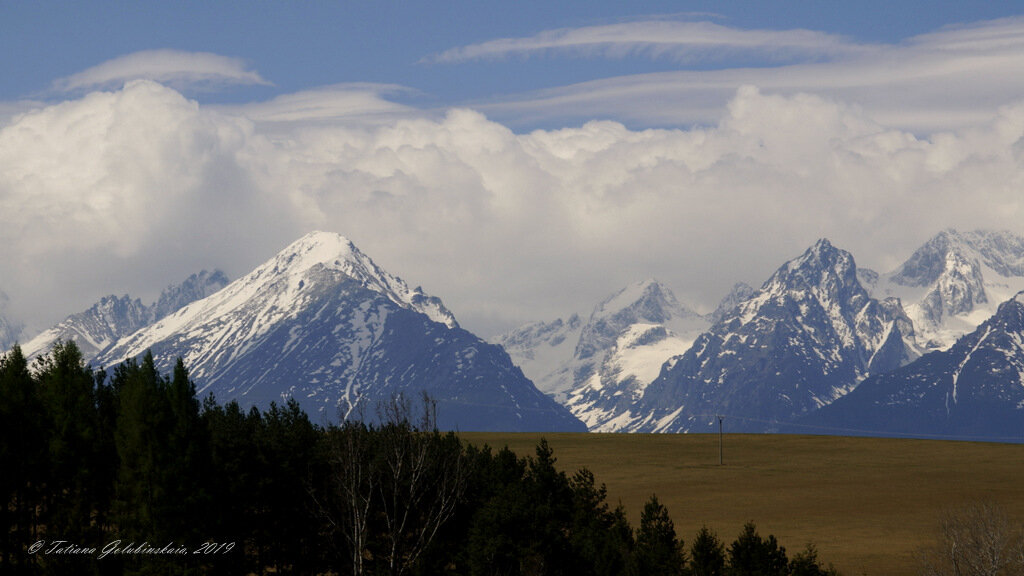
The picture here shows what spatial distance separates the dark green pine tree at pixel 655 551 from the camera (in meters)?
87.1

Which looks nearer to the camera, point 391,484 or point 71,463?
point 391,484

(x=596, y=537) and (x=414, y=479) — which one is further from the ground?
(x=414, y=479)

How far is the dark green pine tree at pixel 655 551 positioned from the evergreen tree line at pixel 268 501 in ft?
0.51

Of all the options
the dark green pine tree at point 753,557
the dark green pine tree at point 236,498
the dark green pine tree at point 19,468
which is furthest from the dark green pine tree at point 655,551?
the dark green pine tree at point 19,468

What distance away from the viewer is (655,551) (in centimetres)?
8875

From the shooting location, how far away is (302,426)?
10481 cm

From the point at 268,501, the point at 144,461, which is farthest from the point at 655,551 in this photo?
the point at 144,461

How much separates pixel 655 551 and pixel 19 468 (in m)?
47.8

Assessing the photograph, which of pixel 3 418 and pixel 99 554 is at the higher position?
pixel 3 418

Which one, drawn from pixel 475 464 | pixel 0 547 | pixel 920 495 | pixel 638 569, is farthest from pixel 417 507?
pixel 920 495

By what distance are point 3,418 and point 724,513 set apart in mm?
110312

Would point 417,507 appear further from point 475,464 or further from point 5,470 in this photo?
point 5,470

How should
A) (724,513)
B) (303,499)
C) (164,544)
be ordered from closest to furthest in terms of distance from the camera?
(164,544) → (303,499) → (724,513)

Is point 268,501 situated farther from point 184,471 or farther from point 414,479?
point 414,479
